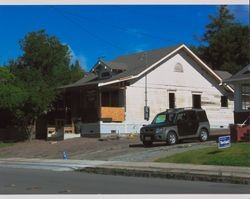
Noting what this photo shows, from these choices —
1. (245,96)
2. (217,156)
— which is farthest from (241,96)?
(217,156)

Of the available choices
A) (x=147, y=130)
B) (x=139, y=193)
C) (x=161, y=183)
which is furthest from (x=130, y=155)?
(x=139, y=193)

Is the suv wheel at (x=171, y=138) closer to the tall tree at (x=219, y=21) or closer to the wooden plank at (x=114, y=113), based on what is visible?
the wooden plank at (x=114, y=113)


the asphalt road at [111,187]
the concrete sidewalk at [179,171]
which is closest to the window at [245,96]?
the concrete sidewalk at [179,171]

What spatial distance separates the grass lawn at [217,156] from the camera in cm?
→ 2152

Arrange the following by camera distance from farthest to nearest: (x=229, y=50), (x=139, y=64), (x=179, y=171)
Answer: (x=229, y=50), (x=139, y=64), (x=179, y=171)

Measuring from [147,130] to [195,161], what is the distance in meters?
8.81

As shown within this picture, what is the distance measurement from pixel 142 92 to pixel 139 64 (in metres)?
2.69

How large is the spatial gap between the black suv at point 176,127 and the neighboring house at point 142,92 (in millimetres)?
10313

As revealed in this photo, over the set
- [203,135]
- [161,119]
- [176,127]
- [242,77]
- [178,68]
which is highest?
[178,68]

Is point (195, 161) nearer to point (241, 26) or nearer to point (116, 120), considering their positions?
point (116, 120)

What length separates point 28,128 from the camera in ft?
147

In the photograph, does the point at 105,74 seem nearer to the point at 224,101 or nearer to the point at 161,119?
the point at 224,101

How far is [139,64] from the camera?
45.8m

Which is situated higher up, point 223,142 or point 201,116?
point 201,116
